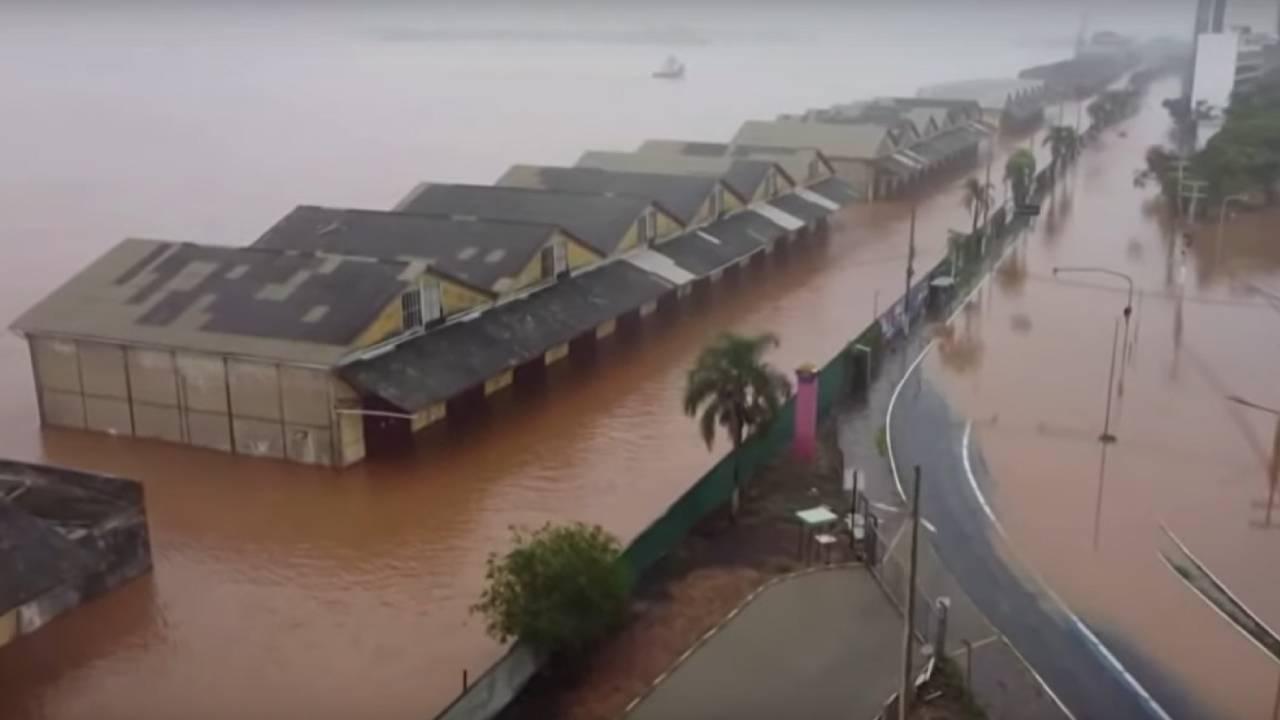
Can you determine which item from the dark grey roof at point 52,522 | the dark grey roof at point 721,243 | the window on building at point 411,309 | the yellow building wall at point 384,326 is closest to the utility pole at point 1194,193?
the dark grey roof at point 721,243

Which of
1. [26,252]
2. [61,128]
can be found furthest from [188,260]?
[61,128]

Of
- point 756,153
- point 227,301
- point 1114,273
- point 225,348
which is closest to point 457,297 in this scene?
point 227,301

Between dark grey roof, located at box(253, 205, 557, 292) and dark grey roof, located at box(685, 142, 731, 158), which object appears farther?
dark grey roof, located at box(685, 142, 731, 158)

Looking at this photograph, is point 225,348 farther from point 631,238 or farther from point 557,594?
point 631,238

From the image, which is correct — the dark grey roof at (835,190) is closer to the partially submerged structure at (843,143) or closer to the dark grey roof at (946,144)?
the partially submerged structure at (843,143)

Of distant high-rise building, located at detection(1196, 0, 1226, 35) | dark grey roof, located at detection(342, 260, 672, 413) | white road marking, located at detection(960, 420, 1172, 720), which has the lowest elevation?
white road marking, located at detection(960, 420, 1172, 720)

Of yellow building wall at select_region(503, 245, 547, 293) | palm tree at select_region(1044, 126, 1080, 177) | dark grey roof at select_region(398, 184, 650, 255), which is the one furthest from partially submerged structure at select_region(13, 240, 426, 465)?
palm tree at select_region(1044, 126, 1080, 177)

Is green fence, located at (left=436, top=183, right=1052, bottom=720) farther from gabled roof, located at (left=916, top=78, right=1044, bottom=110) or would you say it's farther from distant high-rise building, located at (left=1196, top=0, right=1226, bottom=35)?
gabled roof, located at (left=916, top=78, right=1044, bottom=110)
